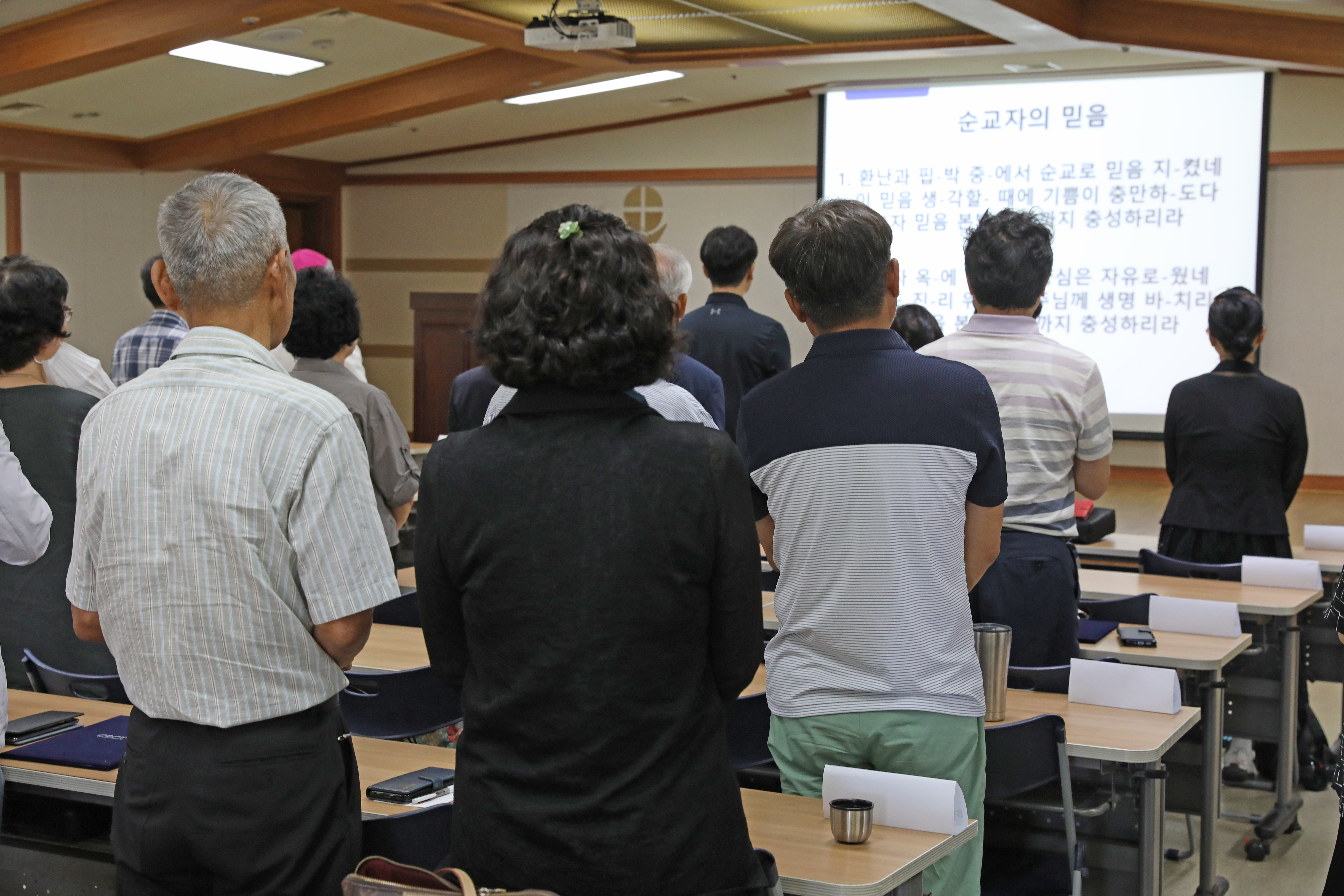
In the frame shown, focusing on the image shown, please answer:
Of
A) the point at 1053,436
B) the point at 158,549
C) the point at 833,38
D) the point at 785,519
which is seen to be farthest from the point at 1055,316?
the point at 158,549

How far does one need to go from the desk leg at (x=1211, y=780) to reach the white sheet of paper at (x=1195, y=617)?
12cm

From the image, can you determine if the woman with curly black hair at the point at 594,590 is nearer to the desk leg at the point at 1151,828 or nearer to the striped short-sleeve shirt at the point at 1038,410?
the striped short-sleeve shirt at the point at 1038,410

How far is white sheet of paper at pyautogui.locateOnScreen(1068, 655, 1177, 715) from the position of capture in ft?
8.18

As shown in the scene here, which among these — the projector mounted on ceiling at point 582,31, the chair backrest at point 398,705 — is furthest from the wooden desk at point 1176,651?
the projector mounted on ceiling at point 582,31

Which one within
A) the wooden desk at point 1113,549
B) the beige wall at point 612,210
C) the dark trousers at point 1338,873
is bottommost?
the dark trousers at point 1338,873

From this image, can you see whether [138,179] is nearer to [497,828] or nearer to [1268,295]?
[1268,295]

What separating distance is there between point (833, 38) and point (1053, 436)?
211 inches

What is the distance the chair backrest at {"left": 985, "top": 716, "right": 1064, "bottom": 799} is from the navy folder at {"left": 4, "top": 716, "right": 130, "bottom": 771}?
148 cm

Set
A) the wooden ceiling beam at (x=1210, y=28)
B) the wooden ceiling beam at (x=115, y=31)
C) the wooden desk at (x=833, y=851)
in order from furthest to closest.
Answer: the wooden ceiling beam at (x=1210, y=28) < the wooden ceiling beam at (x=115, y=31) < the wooden desk at (x=833, y=851)

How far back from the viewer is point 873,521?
1.88 metres

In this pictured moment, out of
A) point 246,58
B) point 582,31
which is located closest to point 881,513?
point 582,31

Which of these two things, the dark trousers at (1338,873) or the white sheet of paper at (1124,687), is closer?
the dark trousers at (1338,873)

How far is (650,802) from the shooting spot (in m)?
1.35

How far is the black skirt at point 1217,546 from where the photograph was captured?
4.36 metres
